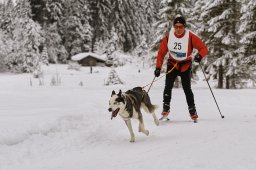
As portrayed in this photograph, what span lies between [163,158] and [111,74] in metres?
25.7

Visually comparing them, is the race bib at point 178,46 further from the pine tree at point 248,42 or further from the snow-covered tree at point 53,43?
the snow-covered tree at point 53,43

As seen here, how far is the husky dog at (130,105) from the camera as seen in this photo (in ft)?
20.5

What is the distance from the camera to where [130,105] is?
6641 millimetres

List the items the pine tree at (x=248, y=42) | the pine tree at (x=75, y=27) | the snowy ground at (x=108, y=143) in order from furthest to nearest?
the pine tree at (x=75, y=27) → the pine tree at (x=248, y=42) → the snowy ground at (x=108, y=143)

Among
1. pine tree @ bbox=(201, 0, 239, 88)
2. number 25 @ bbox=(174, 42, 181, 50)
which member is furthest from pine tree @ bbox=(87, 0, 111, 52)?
number 25 @ bbox=(174, 42, 181, 50)

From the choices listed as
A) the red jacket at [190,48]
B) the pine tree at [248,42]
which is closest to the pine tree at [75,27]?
the pine tree at [248,42]

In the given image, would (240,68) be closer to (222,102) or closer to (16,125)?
(222,102)

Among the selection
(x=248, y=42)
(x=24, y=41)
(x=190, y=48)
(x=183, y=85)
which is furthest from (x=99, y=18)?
(x=190, y=48)

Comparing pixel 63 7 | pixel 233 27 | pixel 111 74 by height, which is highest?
pixel 63 7

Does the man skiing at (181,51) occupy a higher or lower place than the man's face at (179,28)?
lower

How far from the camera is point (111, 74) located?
99.0ft

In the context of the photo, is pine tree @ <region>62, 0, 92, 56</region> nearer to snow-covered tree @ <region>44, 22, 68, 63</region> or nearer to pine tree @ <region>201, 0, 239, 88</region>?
snow-covered tree @ <region>44, 22, 68, 63</region>

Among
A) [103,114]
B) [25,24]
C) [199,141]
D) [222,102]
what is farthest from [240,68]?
[25,24]

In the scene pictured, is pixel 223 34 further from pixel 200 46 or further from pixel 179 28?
pixel 179 28
